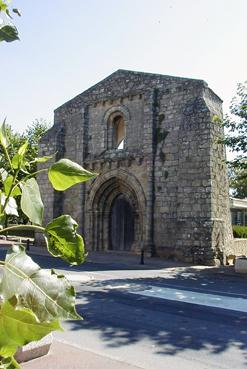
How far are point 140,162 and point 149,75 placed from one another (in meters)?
4.38

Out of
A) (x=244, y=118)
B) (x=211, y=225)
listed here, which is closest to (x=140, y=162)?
(x=211, y=225)

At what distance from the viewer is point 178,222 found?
57.9ft

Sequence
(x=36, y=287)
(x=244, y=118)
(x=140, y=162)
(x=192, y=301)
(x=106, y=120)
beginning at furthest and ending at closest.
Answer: (x=106, y=120)
(x=140, y=162)
(x=244, y=118)
(x=192, y=301)
(x=36, y=287)

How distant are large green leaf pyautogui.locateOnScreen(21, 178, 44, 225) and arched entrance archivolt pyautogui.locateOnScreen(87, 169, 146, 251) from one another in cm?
Result: 1932

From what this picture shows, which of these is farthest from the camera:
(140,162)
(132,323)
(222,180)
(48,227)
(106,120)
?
(106,120)

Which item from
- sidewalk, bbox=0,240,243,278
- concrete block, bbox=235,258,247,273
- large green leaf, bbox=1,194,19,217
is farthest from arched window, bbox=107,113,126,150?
large green leaf, bbox=1,194,19,217

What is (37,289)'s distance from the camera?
0.59 metres

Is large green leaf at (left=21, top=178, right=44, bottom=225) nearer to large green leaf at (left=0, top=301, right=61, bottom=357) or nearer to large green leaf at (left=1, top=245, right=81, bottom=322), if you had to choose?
large green leaf at (left=1, top=245, right=81, bottom=322)

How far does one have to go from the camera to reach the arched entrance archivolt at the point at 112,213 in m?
20.5

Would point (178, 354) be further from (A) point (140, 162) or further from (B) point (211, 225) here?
(A) point (140, 162)

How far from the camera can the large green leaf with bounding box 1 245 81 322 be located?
22.4 inches

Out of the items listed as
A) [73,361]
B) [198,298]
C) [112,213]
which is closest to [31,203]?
[73,361]

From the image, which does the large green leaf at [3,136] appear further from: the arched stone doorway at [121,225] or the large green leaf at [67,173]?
the arched stone doorway at [121,225]

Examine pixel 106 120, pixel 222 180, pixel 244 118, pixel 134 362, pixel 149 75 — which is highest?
pixel 149 75
